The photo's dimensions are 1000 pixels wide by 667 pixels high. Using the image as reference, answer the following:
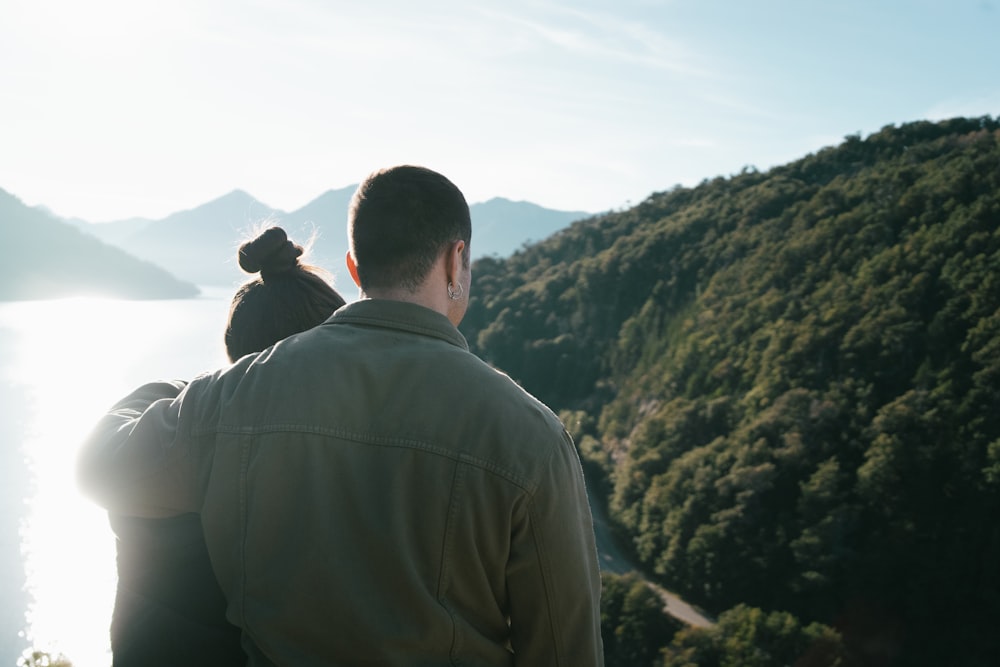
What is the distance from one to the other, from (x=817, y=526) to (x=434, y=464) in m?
30.7

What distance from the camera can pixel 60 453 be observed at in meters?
36.1

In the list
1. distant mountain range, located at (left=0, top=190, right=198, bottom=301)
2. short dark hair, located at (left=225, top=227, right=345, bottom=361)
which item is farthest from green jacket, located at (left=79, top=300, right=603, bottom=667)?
distant mountain range, located at (left=0, top=190, right=198, bottom=301)

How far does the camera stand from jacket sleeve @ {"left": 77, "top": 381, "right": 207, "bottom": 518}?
1457mm

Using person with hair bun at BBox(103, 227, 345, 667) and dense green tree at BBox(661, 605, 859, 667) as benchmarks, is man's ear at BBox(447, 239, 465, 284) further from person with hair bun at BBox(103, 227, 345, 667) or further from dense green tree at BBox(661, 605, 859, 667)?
dense green tree at BBox(661, 605, 859, 667)

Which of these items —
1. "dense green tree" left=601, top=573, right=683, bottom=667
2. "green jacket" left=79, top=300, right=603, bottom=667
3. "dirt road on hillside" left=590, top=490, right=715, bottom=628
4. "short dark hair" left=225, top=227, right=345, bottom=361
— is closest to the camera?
"green jacket" left=79, top=300, right=603, bottom=667

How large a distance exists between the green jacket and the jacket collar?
0.10ft

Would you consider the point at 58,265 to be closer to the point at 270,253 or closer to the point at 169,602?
the point at 270,253

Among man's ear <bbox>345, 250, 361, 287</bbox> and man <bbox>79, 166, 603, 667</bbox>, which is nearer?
man <bbox>79, 166, 603, 667</bbox>

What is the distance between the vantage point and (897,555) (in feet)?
89.9

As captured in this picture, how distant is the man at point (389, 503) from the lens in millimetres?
1283

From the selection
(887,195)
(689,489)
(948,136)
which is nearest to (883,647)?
(689,489)

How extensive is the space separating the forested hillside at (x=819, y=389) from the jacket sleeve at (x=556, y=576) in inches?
1004

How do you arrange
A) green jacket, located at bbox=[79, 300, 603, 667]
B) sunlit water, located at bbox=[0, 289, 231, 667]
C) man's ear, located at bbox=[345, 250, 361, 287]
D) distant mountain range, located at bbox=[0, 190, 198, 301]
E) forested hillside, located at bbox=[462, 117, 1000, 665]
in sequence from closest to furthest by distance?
green jacket, located at bbox=[79, 300, 603, 667] → man's ear, located at bbox=[345, 250, 361, 287] → sunlit water, located at bbox=[0, 289, 231, 667] → forested hillside, located at bbox=[462, 117, 1000, 665] → distant mountain range, located at bbox=[0, 190, 198, 301]

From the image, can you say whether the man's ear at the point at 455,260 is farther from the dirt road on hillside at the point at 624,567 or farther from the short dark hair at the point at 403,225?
the dirt road on hillside at the point at 624,567
